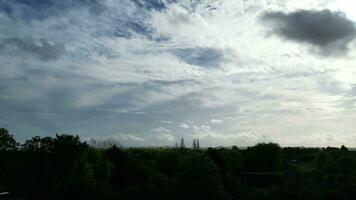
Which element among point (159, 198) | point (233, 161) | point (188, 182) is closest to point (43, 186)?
point (159, 198)

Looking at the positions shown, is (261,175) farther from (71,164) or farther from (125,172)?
(71,164)

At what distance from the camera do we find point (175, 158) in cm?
9138

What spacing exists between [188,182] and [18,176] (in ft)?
83.0

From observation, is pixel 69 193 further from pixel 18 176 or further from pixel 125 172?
pixel 125 172

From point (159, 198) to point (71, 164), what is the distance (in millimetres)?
13764

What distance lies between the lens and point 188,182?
62844 mm

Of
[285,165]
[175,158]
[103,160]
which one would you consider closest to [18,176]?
[103,160]

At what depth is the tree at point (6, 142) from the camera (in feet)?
214

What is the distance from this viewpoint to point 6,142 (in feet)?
217

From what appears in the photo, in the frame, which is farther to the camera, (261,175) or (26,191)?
(261,175)

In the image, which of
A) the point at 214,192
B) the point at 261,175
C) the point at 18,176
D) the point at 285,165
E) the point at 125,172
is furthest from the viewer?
the point at 285,165

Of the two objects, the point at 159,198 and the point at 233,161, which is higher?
the point at 233,161

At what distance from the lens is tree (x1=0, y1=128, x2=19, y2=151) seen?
6538cm

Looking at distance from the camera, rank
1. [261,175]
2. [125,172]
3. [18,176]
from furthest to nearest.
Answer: [261,175] < [125,172] < [18,176]
